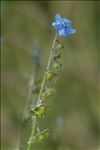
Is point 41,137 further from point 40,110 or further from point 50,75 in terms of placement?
point 50,75

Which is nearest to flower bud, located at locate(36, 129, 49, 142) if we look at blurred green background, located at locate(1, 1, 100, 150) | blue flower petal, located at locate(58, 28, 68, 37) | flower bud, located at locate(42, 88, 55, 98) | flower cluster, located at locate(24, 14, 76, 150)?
flower cluster, located at locate(24, 14, 76, 150)

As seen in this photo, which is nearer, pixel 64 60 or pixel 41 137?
pixel 41 137

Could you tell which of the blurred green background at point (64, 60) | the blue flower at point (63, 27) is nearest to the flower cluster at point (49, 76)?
the blue flower at point (63, 27)

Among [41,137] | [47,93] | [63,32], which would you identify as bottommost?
[41,137]

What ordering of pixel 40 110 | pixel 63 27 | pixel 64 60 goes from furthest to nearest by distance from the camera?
pixel 64 60, pixel 63 27, pixel 40 110

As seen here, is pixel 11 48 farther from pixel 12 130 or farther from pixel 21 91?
pixel 12 130

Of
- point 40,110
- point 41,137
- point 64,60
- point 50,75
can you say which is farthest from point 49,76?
point 64,60

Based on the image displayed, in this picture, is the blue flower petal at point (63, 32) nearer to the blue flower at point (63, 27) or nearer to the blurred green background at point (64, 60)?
the blue flower at point (63, 27)

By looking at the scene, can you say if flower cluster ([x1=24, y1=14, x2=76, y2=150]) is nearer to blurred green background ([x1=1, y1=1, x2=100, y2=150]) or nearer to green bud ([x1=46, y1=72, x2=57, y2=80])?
green bud ([x1=46, y1=72, x2=57, y2=80])

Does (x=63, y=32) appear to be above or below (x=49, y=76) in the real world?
above

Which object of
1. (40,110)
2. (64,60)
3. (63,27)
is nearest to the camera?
(40,110)
